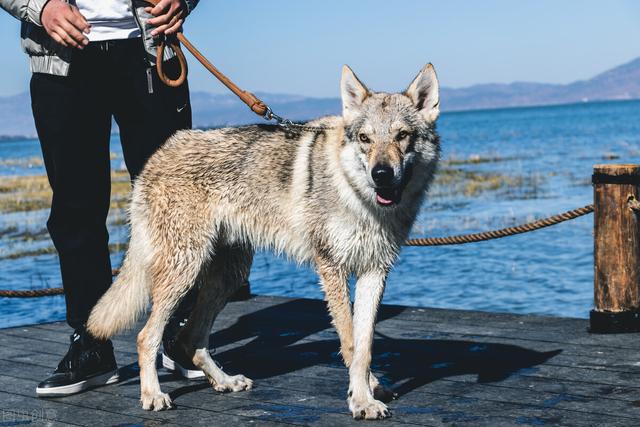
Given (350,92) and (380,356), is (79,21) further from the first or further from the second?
(380,356)

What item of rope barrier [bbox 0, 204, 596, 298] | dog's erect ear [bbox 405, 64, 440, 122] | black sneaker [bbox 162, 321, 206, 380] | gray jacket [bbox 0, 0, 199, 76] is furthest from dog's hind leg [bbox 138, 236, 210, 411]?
rope barrier [bbox 0, 204, 596, 298]

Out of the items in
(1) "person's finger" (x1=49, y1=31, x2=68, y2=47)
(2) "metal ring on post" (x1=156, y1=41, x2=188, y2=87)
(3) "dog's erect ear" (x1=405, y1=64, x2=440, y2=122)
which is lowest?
(3) "dog's erect ear" (x1=405, y1=64, x2=440, y2=122)

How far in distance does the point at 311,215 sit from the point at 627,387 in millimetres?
1868

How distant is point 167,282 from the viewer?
450 cm

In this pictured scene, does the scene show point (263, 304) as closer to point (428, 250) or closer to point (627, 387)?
point (627, 387)

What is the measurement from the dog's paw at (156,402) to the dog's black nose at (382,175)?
1562 millimetres

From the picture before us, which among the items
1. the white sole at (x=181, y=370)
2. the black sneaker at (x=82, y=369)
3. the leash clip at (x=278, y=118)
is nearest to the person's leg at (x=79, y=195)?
the black sneaker at (x=82, y=369)

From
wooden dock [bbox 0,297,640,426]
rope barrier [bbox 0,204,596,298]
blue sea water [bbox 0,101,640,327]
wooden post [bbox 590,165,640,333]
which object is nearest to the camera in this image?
wooden dock [bbox 0,297,640,426]

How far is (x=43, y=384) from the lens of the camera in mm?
4629

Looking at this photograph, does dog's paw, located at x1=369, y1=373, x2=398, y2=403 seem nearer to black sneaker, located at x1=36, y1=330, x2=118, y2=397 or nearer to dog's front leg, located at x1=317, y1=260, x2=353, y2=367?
dog's front leg, located at x1=317, y1=260, x2=353, y2=367

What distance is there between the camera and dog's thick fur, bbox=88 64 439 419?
167 inches

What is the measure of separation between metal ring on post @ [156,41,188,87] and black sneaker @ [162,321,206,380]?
142cm

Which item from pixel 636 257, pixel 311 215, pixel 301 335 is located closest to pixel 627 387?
pixel 636 257

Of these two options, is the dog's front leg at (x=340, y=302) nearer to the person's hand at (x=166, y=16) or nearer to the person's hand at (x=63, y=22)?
the person's hand at (x=166, y=16)
